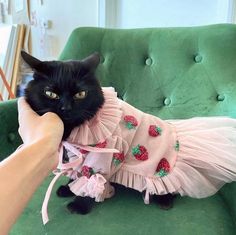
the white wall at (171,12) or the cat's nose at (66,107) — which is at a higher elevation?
the white wall at (171,12)

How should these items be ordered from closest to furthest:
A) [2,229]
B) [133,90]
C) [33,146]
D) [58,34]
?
[2,229] → [33,146] → [133,90] → [58,34]

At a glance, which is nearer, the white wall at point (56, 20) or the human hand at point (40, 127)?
the human hand at point (40, 127)

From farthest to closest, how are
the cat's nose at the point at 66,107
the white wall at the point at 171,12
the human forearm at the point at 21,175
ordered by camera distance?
the white wall at the point at 171,12
the cat's nose at the point at 66,107
the human forearm at the point at 21,175

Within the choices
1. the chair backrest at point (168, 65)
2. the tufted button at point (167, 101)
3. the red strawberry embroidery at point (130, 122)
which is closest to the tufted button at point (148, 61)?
the chair backrest at point (168, 65)

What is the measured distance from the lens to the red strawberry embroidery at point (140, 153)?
82 centimetres

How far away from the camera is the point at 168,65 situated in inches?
43.7

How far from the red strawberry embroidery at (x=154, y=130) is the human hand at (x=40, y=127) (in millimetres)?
268

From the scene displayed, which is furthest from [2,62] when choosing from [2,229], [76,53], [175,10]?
[2,229]

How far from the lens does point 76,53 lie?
1.15 metres

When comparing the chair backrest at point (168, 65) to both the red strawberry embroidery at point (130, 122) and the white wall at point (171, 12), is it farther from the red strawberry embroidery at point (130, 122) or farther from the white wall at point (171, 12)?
the white wall at point (171, 12)

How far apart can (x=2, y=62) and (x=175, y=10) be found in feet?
2.79

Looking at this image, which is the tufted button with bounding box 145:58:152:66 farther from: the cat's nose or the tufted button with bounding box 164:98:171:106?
the cat's nose

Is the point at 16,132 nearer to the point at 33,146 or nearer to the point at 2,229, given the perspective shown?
the point at 33,146

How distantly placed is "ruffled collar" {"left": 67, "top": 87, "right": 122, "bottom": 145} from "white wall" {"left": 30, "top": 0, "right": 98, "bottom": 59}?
916 mm
